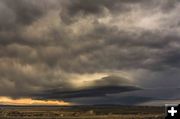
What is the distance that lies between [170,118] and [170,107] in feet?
4.40

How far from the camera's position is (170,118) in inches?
2159

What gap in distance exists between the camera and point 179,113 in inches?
2167

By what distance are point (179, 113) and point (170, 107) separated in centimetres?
129

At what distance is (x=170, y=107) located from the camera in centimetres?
5519

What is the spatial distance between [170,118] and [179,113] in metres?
1.28
